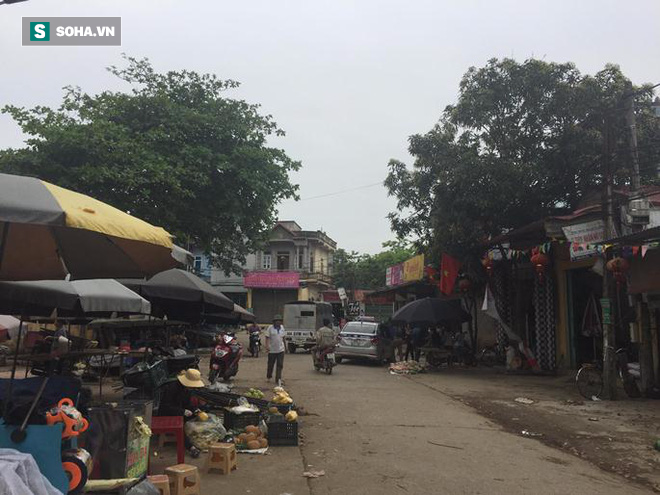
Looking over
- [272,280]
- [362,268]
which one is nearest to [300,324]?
[272,280]

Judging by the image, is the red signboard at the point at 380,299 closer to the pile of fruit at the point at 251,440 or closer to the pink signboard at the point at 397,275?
the pink signboard at the point at 397,275

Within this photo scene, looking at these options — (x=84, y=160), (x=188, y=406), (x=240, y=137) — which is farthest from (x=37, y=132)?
(x=188, y=406)

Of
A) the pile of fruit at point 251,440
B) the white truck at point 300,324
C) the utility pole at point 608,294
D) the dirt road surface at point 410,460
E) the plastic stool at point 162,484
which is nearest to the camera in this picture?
the plastic stool at point 162,484

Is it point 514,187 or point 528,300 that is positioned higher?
point 514,187

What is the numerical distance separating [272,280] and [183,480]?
45.0m

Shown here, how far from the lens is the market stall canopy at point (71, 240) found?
3.48m

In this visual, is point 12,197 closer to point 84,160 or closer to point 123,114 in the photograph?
point 84,160

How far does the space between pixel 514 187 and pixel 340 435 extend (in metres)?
10.2

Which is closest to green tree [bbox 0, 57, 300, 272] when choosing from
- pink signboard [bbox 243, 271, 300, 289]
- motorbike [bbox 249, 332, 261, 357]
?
motorbike [bbox 249, 332, 261, 357]

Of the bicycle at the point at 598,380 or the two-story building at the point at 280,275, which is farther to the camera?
the two-story building at the point at 280,275

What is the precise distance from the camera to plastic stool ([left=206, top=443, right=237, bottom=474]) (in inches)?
233

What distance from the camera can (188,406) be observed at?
22.9 feet

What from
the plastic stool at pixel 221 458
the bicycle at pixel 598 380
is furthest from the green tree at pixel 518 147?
the plastic stool at pixel 221 458

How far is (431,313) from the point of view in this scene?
61.3 ft
